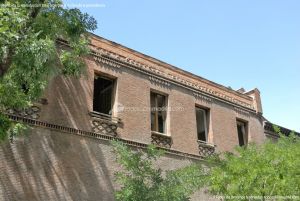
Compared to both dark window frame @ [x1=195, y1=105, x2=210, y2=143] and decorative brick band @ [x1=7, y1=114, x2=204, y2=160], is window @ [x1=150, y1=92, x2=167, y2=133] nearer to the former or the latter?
decorative brick band @ [x1=7, y1=114, x2=204, y2=160]

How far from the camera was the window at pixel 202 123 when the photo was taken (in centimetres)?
1694

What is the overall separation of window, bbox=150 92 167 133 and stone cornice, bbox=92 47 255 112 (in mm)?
832

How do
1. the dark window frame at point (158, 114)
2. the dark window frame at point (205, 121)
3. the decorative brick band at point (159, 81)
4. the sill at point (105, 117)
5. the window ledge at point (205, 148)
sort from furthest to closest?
the dark window frame at point (205, 121) → the window ledge at point (205, 148) → the decorative brick band at point (159, 81) → the dark window frame at point (158, 114) → the sill at point (105, 117)

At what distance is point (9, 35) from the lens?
7.19 m

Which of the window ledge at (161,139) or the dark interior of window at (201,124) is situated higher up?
the dark interior of window at (201,124)

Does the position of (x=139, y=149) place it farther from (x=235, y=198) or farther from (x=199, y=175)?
(x=235, y=198)

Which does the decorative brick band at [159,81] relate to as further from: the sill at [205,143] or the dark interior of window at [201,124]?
the sill at [205,143]

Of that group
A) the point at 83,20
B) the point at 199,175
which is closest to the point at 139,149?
the point at 199,175

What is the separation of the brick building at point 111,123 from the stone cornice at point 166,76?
1.8 inches

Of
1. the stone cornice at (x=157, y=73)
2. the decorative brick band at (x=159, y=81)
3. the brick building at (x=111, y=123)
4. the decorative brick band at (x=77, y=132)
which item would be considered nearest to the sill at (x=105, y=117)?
the brick building at (x=111, y=123)

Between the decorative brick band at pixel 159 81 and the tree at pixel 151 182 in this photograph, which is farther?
the decorative brick band at pixel 159 81

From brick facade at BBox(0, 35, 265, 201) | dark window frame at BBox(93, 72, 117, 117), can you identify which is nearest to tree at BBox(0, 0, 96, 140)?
brick facade at BBox(0, 35, 265, 201)

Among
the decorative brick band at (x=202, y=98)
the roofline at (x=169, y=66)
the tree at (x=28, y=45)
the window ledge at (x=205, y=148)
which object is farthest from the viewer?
the decorative brick band at (x=202, y=98)

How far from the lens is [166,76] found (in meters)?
16.2
